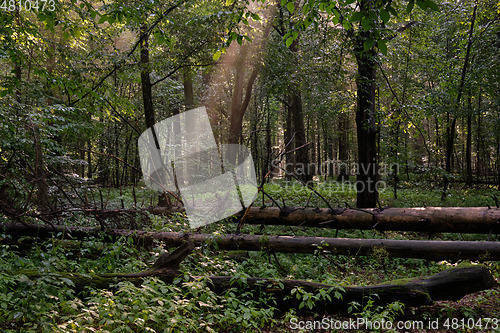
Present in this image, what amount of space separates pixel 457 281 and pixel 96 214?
Result: 6632 mm

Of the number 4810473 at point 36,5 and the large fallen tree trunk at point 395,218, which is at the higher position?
the number 4810473 at point 36,5

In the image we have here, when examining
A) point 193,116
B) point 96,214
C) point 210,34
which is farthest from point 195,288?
point 193,116

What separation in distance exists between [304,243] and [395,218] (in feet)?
9.21

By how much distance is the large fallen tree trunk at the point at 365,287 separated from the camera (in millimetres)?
4191

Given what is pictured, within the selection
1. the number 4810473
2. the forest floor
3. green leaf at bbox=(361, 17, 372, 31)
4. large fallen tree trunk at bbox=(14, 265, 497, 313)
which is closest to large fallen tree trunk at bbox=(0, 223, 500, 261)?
the forest floor

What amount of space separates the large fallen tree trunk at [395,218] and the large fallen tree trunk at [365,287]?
9.55 ft

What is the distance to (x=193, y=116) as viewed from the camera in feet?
57.1

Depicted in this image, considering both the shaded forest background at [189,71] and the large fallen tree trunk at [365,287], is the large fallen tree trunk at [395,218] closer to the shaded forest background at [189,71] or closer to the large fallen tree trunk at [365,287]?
the shaded forest background at [189,71]

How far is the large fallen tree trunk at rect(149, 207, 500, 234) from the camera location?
6.91 meters

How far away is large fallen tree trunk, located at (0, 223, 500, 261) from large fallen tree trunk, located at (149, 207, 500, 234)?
1.30 m

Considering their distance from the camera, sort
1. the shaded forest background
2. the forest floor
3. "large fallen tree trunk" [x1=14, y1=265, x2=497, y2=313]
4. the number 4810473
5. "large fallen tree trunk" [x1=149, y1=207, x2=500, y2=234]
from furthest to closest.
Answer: "large fallen tree trunk" [x1=149, y1=207, x2=500, y2=234] < the shaded forest background < the number 4810473 < "large fallen tree trunk" [x1=14, y1=265, x2=497, y2=313] < the forest floor

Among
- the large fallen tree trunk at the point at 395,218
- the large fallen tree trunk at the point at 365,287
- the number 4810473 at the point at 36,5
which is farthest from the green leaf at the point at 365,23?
the number 4810473 at the point at 36,5

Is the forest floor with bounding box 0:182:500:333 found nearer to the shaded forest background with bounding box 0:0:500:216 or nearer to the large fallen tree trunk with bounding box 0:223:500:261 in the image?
the large fallen tree trunk with bounding box 0:223:500:261

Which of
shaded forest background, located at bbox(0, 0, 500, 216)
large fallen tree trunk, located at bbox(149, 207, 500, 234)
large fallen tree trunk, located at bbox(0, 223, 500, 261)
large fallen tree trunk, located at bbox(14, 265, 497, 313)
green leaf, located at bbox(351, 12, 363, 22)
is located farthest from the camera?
large fallen tree trunk, located at bbox(149, 207, 500, 234)
